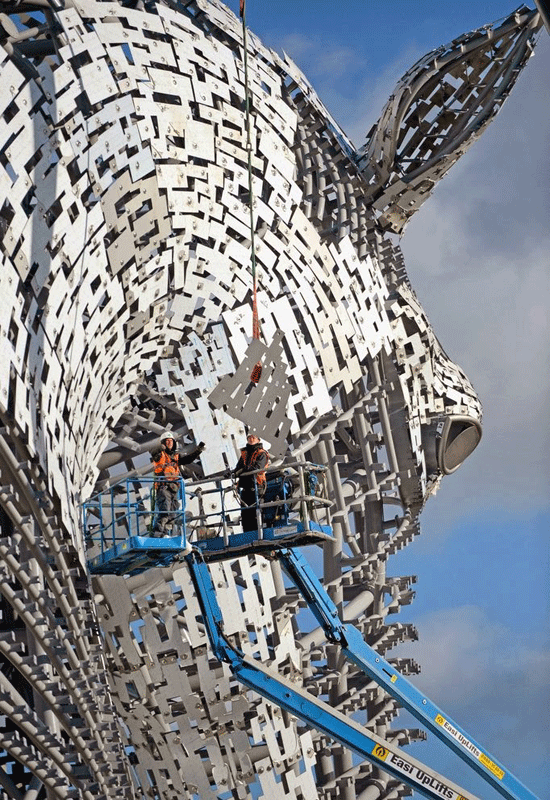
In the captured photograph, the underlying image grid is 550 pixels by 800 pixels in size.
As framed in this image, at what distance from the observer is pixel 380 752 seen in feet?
71.4

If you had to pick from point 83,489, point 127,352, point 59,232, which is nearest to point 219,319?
point 127,352

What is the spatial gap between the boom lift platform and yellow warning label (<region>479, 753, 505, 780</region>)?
0.19 m

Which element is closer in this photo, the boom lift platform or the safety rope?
the boom lift platform

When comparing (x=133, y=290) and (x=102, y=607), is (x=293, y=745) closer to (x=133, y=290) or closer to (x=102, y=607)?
(x=102, y=607)

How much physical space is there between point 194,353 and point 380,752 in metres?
7.34

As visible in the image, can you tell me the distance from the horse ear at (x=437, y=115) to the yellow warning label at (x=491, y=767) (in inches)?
507

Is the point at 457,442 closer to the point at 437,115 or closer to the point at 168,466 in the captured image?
the point at 437,115

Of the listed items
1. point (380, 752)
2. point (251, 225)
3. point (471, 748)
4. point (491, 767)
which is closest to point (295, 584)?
point (380, 752)

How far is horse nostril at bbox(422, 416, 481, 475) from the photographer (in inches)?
1356

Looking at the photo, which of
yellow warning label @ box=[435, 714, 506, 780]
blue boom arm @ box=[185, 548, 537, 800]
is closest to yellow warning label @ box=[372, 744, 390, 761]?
blue boom arm @ box=[185, 548, 537, 800]

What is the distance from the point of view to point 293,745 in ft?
86.1

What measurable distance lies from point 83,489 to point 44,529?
14.1ft

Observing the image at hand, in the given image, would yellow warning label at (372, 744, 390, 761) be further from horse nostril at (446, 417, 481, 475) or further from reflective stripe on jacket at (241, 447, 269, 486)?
horse nostril at (446, 417, 481, 475)

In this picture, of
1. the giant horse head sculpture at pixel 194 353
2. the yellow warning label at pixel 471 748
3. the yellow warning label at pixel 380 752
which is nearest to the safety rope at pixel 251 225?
the giant horse head sculpture at pixel 194 353
